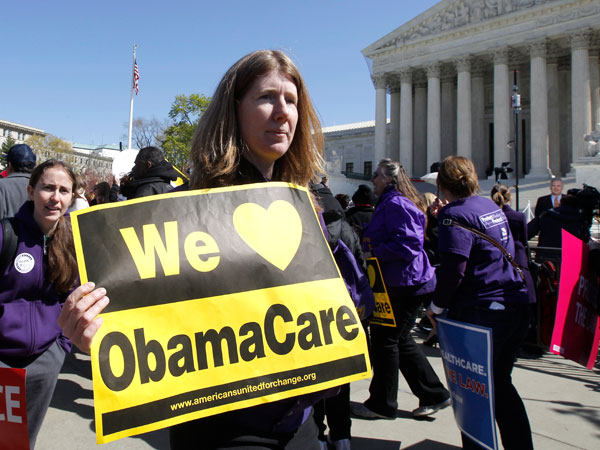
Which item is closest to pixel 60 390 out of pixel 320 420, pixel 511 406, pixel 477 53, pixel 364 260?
pixel 320 420

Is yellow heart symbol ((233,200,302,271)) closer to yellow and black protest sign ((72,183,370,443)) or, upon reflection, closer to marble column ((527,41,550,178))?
yellow and black protest sign ((72,183,370,443))

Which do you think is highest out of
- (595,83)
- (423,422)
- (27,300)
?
(595,83)

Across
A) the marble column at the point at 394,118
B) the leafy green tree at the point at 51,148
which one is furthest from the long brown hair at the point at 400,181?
the leafy green tree at the point at 51,148

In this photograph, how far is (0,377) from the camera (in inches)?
86.2

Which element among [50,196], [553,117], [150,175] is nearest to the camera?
[50,196]

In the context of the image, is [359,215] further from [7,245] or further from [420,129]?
[420,129]

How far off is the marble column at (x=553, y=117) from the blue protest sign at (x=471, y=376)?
3654cm

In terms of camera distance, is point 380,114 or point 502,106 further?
point 380,114

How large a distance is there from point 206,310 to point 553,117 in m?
39.5

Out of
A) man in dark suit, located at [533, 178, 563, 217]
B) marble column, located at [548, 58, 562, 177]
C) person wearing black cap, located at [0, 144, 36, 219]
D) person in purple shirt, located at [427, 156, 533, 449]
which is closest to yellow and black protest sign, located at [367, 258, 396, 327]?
person in purple shirt, located at [427, 156, 533, 449]

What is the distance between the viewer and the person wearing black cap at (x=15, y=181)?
3.97 metres

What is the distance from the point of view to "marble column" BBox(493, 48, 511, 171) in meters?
34.5

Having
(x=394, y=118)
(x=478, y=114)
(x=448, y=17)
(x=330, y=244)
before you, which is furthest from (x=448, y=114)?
(x=330, y=244)

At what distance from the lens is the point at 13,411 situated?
2191 mm
